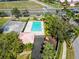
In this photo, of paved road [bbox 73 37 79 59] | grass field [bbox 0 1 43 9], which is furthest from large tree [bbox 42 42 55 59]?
grass field [bbox 0 1 43 9]

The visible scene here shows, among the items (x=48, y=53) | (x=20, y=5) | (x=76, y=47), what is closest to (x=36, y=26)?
(x=76, y=47)

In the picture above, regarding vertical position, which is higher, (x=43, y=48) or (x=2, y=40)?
(x=2, y=40)

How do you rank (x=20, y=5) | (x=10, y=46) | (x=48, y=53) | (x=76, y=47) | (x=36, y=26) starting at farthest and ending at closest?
1. (x=20, y=5)
2. (x=36, y=26)
3. (x=76, y=47)
4. (x=48, y=53)
5. (x=10, y=46)

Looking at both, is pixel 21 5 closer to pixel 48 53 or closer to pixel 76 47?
pixel 76 47

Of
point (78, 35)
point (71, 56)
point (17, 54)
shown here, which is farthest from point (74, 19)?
point (17, 54)

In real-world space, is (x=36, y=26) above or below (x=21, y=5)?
above

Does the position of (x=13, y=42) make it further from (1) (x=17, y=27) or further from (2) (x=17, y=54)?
(1) (x=17, y=27)

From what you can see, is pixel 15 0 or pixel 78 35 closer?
pixel 78 35

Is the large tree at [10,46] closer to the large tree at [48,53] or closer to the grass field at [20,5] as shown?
the large tree at [48,53]

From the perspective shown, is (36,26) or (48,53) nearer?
(48,53)

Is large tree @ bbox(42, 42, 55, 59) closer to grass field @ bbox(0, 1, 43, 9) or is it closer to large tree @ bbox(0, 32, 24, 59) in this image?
large tree @ bbox(0, 32, 24, 59)

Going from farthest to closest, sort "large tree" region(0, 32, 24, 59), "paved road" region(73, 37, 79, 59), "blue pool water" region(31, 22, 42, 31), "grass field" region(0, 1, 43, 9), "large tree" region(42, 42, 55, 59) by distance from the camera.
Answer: "grass field" region(0, 1, 43, 9)
"blue pool water" region(31, 22, 42, 31)
"paved road" region(73, 37, 79, 59)
"large tree" region(42, 42, 55, 59)
"large tree" region(0, 32, 24, 59)
